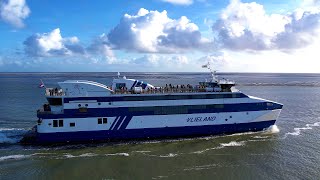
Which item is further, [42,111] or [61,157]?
[42,111]

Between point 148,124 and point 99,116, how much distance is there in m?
4.59

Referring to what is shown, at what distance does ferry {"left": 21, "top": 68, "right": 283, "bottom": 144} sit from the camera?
1139 inches

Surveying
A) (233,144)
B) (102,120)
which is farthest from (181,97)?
(102,120)

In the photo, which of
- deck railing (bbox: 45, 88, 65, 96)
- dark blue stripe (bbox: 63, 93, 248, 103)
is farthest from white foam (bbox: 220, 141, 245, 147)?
deck railing (bbox: 45, 88, 65, 96)

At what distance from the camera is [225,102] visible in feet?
104

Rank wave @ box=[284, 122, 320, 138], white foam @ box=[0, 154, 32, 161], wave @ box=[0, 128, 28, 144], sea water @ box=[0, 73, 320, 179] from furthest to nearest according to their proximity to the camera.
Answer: wave @ box=[284, 122, 320, 138]
wave @ box=[0, 128, 28, 144]
white foam @ box=[0, 154, 32, 161]
sea water @ box=[0, 73, 320, 179]

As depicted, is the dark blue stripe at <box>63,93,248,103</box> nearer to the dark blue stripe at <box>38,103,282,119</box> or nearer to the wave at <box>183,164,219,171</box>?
the dark blue stripe at <box>38,103,282,119</box>

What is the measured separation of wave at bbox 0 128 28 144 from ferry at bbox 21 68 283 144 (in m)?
1.43

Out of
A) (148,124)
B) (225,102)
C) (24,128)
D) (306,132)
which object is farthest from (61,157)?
(306,132)

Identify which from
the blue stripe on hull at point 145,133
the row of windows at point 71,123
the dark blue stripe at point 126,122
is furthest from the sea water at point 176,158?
the row of windows at point 71,123

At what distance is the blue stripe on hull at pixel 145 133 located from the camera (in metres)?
28.9

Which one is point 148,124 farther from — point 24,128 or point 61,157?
point 24,128

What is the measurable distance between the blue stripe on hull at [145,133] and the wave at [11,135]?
2.66 meters

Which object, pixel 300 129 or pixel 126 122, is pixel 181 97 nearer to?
pixel 126 122
